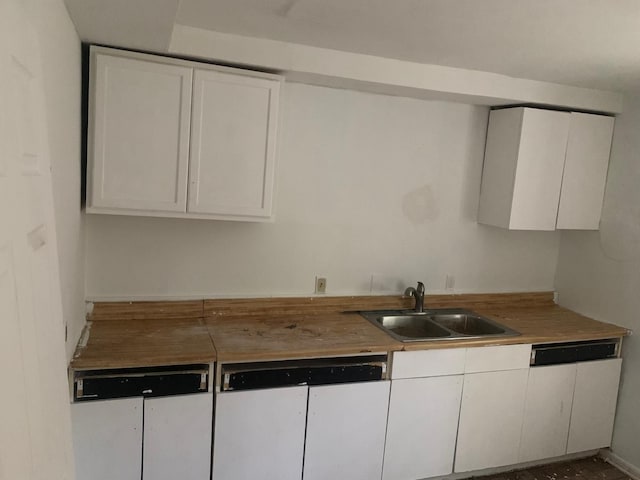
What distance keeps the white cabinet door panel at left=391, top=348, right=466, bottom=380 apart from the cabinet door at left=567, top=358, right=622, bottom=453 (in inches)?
36.3

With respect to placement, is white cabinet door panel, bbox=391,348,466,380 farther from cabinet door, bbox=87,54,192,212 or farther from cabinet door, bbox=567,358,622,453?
cabinet door, bbox=87,54,192,212

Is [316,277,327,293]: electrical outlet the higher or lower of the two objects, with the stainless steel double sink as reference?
higher

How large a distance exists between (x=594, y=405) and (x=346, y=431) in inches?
67.9

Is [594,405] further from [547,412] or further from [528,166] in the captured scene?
[528,166]

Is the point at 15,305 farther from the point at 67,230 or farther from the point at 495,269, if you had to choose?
the point at 495,269

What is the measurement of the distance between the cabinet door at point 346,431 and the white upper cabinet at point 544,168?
1451mm

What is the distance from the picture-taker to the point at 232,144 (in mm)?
2488

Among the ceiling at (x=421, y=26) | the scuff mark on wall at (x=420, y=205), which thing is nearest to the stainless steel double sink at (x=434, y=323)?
the scuff mark on wall at (x=420, y=205)

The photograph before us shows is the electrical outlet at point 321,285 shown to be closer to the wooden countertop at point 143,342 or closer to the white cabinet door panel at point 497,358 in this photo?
the wooden countertop at point 143,342

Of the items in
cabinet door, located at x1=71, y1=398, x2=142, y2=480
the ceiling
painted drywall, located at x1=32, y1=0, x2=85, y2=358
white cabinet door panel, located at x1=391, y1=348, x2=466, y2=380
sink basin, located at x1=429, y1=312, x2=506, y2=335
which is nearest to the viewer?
painted drywall, located at x1=32, y1=0, x2=85, y2=358

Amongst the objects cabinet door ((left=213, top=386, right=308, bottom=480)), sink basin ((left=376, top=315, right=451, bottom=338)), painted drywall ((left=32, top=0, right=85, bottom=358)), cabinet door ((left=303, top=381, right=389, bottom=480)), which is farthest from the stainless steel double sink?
painted drywall ((left=32, top=0, right=85, bottom=358))

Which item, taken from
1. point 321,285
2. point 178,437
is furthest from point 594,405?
point 178,437

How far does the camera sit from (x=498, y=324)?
10.2ft

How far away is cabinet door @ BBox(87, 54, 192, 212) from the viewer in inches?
89.5
